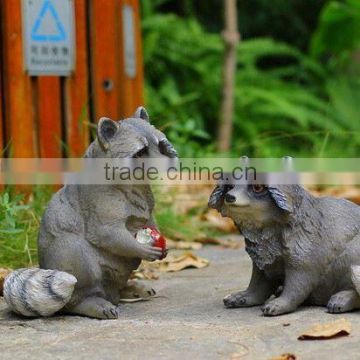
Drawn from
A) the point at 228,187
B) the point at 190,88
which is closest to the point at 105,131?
the point at 228,187

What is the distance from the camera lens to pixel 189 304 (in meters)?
4.40

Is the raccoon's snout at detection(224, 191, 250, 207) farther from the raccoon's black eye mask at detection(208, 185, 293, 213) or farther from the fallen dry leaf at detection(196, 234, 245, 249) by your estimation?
the fallen dry leaf at detection(196, 234, 245, 249)

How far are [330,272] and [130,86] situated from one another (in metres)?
3.33

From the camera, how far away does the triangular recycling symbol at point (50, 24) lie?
242 inches

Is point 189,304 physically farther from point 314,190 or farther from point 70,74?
point 314,190

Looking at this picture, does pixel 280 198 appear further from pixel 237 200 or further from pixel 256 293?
pixel 256 293

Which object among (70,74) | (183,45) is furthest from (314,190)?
(183,45)

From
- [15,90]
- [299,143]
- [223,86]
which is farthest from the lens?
[299,143]

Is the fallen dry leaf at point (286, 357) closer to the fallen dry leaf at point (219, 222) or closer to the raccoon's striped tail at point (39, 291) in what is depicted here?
the raccoon's striped tail at point (39, 291)

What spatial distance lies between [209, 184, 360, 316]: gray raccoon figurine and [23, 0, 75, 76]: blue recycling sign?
8.46 feet

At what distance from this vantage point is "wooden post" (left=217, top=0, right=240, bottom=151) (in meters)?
9.71

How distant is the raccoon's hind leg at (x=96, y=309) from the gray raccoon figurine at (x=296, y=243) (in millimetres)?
658

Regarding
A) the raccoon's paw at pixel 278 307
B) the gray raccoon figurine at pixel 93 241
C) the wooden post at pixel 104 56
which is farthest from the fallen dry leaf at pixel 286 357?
the wooden post at pixel 104 56

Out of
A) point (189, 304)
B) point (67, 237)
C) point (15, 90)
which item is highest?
point (15, 90)
